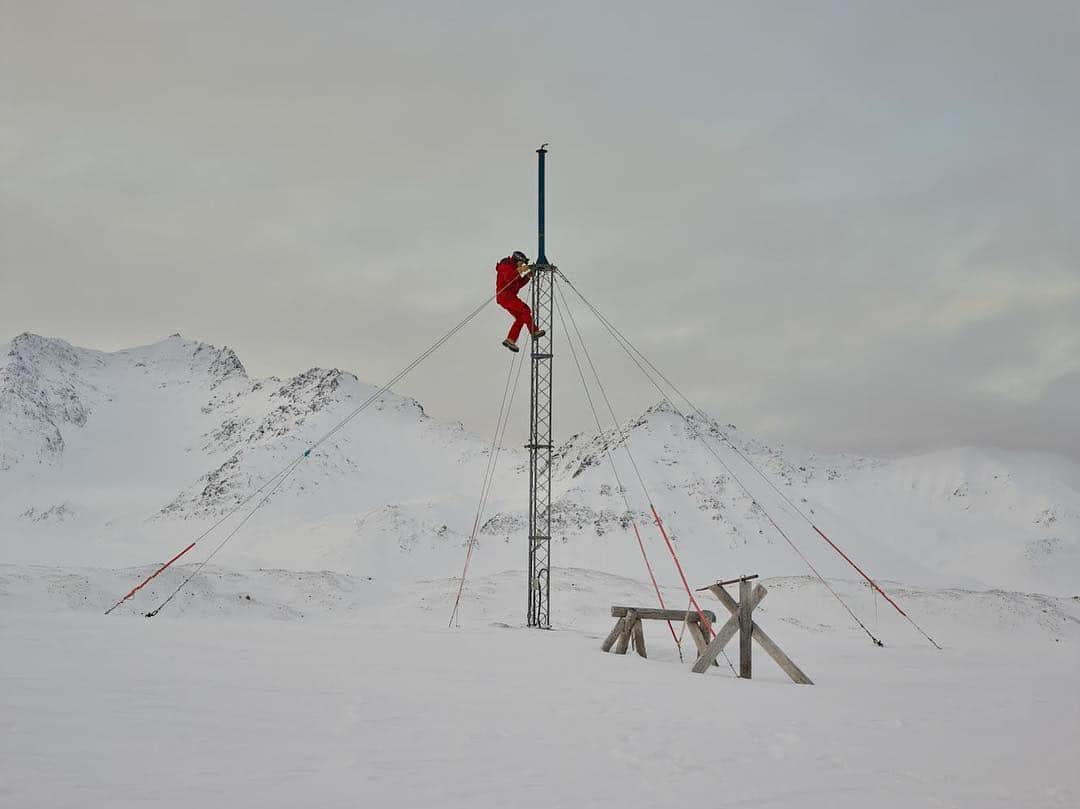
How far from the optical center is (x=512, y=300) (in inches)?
1020

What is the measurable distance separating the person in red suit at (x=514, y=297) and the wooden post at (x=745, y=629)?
42.8 feet

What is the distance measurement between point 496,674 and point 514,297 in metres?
15.4

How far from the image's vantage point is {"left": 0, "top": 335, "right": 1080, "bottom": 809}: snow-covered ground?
6.48m

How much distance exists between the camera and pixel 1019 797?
22.7ft

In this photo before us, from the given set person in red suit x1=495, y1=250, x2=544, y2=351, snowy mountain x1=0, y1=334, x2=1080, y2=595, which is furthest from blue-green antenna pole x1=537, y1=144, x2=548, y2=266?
snowy mountain x1=0, y1=334, x2=1080, y2=595

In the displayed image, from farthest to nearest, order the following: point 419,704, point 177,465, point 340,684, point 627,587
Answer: point 177,465 < point 627,587 < point 340,684 < point 419,704

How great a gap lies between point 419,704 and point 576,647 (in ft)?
29.3

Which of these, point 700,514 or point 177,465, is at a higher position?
point 177,465

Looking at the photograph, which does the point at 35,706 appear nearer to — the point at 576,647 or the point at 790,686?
the point at 790,686

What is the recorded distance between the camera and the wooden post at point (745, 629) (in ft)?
47.0

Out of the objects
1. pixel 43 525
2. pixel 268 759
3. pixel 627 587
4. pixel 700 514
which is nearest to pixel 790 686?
pixel 268 759

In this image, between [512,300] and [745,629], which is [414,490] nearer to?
[512,300]

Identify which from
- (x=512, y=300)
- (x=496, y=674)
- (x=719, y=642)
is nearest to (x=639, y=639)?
(x=719, y=642)

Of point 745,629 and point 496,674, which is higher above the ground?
point 745,629
